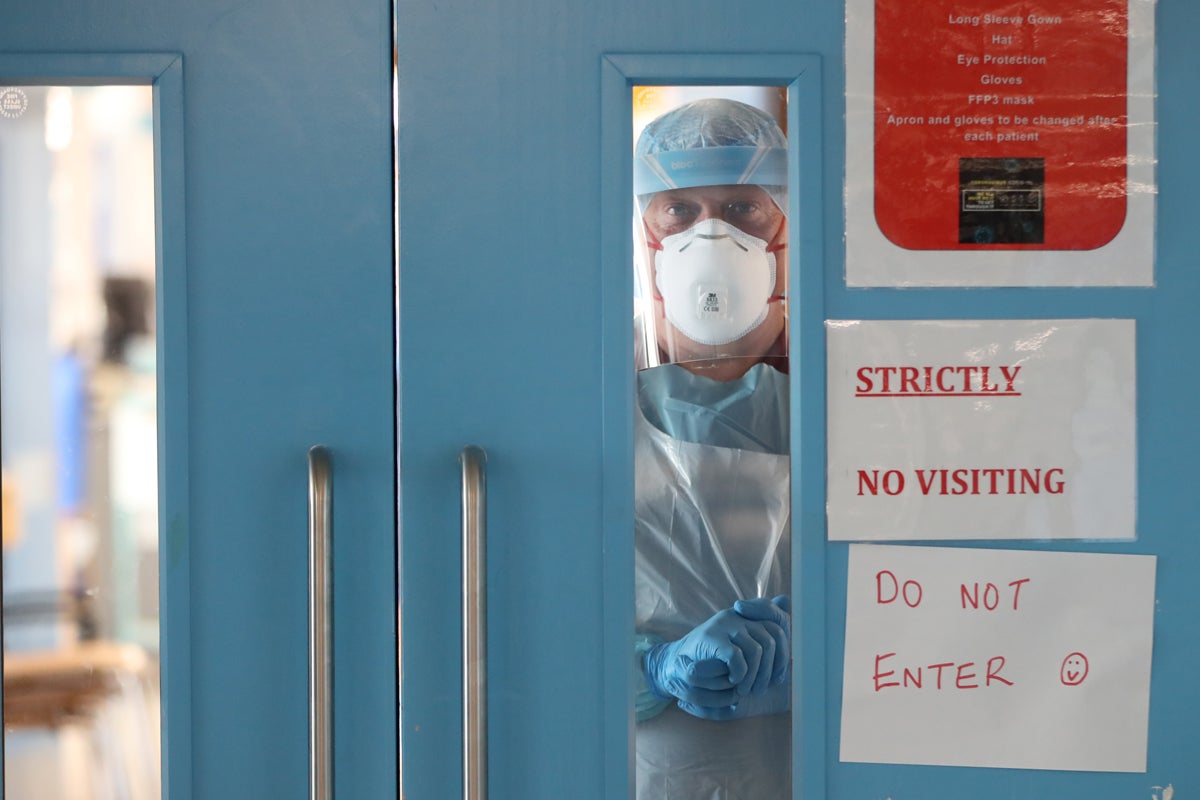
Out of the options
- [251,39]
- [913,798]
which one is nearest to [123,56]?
[251,39]

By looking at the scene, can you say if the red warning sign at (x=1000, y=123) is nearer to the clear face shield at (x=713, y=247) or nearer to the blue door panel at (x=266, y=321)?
the clear face shield at (x=713, y=247)

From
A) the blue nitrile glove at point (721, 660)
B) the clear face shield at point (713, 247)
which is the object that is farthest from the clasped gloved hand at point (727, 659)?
the clear face shield at point (713, 247)

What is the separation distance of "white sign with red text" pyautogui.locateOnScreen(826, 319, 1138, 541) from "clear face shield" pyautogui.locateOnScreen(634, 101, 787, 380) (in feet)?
0.28

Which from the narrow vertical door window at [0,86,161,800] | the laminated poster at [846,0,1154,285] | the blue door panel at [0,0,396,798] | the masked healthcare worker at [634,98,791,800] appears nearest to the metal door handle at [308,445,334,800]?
the blue door panel at [0,0,396,798]

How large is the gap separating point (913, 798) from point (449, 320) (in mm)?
658

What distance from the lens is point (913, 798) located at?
101 cm

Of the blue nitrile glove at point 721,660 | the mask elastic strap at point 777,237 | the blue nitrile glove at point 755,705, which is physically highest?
the mask elastic strap at point 777,237

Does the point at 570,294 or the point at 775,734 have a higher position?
the point at 570,294

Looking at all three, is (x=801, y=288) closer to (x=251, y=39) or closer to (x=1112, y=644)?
(x=1112, y=644)

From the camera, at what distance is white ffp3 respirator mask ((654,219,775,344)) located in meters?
1.02

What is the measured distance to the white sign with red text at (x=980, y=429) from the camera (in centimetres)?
100

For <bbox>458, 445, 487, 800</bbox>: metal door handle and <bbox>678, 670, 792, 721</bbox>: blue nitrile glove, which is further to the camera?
<bbox>678, 670, 792, 721</bbox>: blue nitrile glove

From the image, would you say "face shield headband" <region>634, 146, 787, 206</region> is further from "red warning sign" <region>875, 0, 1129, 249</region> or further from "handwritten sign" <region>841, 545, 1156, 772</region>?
"handwritten sign" <region>841, 545, 1156, 772</region>

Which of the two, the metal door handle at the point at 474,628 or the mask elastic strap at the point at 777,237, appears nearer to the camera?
the metal door handle at the point at 474,628
